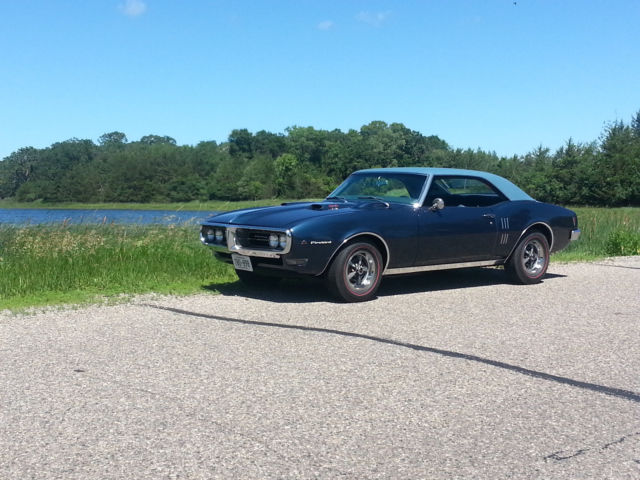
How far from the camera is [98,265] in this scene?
30.6 ft

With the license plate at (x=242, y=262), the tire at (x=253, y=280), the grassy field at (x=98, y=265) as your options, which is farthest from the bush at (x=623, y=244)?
the license plate at (x=242, y=262)

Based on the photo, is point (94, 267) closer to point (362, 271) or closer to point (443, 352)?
point (362, 271)

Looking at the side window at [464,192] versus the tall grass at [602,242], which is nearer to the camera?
the side window at [464,192]

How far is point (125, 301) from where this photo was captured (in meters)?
7.53

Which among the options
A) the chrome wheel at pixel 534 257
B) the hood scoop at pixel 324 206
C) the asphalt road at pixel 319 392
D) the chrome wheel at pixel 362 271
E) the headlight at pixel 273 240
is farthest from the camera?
the chrome wheel at pixel 534 257

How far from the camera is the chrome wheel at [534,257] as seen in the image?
938 centimetres

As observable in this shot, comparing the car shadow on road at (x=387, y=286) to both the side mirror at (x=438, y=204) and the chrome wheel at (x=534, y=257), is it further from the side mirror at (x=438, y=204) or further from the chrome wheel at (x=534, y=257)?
the side mirror at (x=438, y=204)

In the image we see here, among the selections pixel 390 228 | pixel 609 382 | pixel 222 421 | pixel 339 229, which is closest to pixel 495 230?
pixel 390 228

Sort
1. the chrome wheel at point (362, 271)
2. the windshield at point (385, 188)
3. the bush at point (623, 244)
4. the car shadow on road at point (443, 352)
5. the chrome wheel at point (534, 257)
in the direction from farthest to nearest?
the bush at point (623, 244) → the chrome wheel at point (534, 257) → the windshield at point (385, 188) → the chrome wheel at point (362, 271) → the car shadow on road at point (443, 352)

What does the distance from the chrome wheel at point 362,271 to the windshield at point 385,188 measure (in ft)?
3.50

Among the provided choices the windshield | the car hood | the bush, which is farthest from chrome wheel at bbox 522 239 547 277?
the bush

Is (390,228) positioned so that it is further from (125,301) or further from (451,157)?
(451,157)

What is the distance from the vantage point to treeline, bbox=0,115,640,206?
66250mm

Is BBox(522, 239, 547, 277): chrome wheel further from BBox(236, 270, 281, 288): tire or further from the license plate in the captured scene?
the license plate
